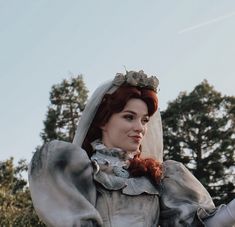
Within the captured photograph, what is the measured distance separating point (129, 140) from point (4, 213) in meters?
12.3

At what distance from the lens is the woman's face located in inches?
149

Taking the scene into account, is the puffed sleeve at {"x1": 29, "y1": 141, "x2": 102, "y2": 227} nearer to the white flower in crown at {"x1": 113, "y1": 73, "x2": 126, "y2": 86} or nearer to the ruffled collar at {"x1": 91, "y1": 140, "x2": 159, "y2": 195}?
the ruffled collar at {"x1": 91, "y1": 140, "x2": 159, "y2": 195}

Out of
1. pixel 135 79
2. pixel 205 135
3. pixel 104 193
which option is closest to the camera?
pixel 104 193

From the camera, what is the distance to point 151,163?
3.80 metres

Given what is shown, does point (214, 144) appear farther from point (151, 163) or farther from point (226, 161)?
point (151, 163)

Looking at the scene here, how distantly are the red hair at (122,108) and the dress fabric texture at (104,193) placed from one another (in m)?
0.06

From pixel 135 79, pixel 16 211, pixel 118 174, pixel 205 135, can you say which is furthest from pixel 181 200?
pixel 205 135

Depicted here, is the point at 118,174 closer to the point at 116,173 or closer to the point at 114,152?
the point at 116,173

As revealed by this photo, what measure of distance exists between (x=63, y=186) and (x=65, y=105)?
70.5 ft

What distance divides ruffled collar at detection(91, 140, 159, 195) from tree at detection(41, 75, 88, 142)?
2051 centimetres

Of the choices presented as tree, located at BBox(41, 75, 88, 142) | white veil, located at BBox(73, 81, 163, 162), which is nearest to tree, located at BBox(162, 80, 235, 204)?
tree, located at BBox(41, 75, 88, 142)

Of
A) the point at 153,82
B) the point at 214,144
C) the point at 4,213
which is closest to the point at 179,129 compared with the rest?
the point at 214,144

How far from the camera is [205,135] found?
24.2m

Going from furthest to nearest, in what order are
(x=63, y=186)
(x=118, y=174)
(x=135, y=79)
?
1. (x=135, y=79)
2. (x=118, y=174)
3. (x=63, y=186)
